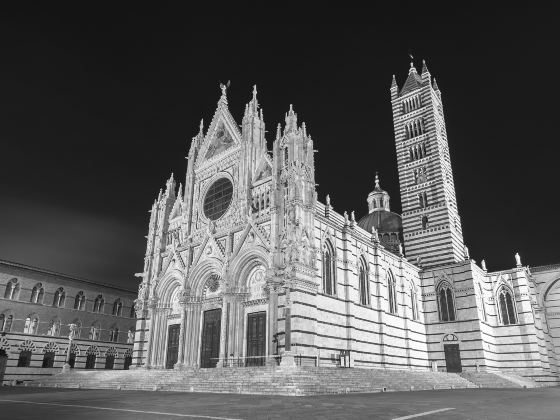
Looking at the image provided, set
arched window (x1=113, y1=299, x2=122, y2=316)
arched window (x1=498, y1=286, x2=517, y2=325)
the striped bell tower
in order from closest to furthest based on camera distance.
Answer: arched window (x1=498, y1=286, x2=517, y2=325) → the striped bell tower → arched window (x1=113, y1=299, x2=122, y2=316)

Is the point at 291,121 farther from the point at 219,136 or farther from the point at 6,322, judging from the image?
the point at 6,322

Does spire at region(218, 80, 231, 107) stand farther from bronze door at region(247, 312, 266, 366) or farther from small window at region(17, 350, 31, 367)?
small window at region(17, 350, 31, 367)

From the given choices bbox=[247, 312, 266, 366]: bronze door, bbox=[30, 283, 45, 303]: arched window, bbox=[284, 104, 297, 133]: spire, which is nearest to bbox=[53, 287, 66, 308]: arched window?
bbox=[30, 283, 45, 303]: arched window

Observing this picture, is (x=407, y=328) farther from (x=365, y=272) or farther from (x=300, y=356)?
(x=300, y=356)

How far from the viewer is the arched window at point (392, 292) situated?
32.4m

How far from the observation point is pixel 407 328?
32844mm

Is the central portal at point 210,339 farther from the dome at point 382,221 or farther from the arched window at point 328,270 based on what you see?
the dome at point 382,221

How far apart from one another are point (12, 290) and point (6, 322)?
8.55 ft

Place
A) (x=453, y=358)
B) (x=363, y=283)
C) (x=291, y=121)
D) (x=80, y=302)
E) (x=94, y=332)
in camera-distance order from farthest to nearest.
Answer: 1. (x=94, y=332)
2. (x=80, y=302)
3. (x=453, y=358)
4. (x=363, y=283)
5. (x=291, y=121)

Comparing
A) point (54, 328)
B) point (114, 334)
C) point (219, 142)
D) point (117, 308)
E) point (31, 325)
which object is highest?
point (219, 142)

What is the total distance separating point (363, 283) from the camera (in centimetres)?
2972

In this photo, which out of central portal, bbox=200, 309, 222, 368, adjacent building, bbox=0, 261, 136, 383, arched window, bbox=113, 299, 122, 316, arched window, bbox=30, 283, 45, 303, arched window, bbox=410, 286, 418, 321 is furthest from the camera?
arched window, bbox=113, 299, 122, 316

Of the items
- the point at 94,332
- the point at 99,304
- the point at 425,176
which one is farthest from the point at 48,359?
the point at 425,176

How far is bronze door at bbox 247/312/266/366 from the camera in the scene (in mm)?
23359
